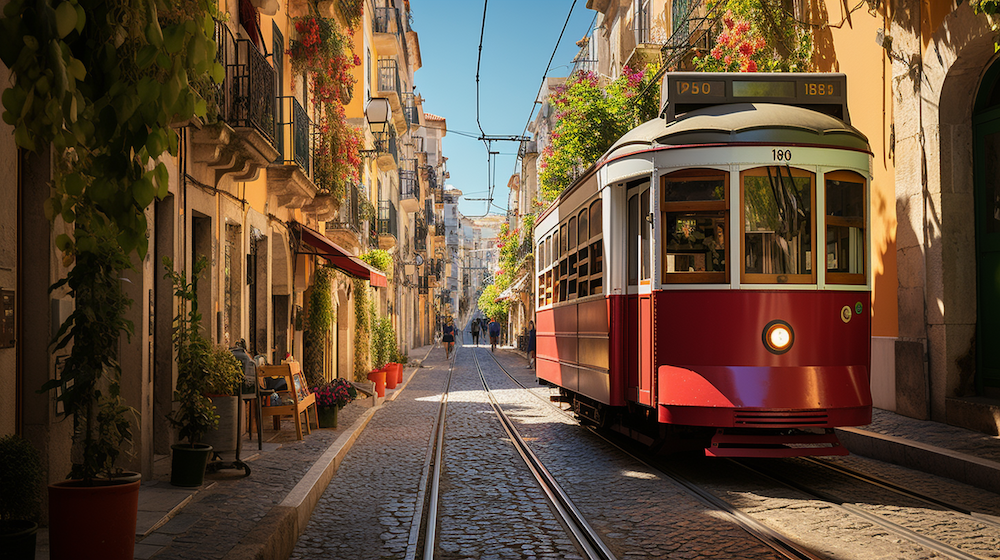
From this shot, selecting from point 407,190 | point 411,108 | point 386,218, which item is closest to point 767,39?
point 386,218

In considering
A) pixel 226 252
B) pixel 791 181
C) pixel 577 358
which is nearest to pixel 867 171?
pixel 791 181

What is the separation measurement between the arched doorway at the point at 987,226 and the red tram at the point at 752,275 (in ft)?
11.5

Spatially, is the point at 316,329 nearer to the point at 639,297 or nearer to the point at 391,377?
the point at 391,377

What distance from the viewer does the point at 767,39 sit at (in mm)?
14992

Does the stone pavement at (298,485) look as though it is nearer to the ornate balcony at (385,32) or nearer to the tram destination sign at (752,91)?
the tram destination sign at (752,91)

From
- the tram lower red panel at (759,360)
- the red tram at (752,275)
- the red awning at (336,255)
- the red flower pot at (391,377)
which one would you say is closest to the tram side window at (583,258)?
→ the red tram at (752,275)

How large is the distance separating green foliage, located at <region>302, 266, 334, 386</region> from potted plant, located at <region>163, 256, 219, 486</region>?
801cm

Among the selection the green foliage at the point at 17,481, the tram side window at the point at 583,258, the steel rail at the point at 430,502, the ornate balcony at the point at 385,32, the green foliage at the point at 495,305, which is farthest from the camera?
the green foliage at the point at 495,305

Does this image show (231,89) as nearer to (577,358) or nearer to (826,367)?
(577,358)

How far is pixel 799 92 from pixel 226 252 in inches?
274

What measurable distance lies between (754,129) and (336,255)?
871 cm

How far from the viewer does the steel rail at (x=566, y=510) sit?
548 centimetres

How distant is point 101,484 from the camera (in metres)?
4.57

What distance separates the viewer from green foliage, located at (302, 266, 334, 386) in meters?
16.2
